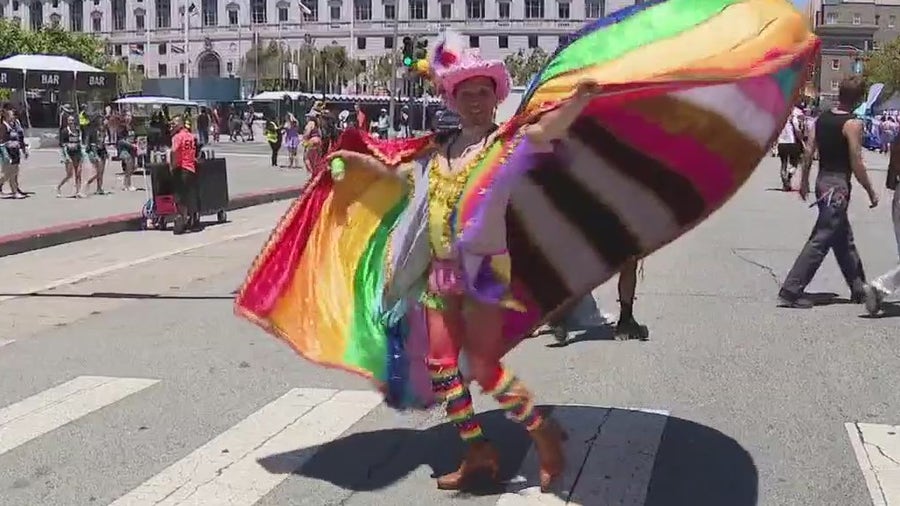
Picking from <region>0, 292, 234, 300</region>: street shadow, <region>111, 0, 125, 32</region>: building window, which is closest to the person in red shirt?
<region>0, 292, 234, 300</region>: street shadow

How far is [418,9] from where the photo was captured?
115m

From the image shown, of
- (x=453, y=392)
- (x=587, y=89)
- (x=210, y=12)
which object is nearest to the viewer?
(x=587, y=89)

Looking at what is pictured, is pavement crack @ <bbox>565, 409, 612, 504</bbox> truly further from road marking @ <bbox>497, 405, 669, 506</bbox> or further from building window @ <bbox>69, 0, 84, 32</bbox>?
building window @ <bbox>69, 0, 84, 32</bbox>

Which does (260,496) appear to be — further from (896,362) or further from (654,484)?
(896,362)

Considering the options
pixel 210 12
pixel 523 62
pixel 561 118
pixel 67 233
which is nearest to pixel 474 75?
pixel 561 118

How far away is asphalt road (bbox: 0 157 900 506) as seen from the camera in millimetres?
4820

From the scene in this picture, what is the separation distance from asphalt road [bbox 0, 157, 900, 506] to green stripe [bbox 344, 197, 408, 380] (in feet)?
1.91

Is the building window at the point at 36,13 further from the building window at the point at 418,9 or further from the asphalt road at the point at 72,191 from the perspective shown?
the asphalt road at the point at 72,191

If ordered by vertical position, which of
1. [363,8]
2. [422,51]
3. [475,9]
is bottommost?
[422,51]

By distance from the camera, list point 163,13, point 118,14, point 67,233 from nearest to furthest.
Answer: point 67,233, point 163,13, point 118,14

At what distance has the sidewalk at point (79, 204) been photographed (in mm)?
14008

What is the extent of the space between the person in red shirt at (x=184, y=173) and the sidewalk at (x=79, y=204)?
102 cm

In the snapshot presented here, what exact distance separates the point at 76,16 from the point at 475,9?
46.4m

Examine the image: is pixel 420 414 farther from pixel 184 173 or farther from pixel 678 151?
pixel 184 173
